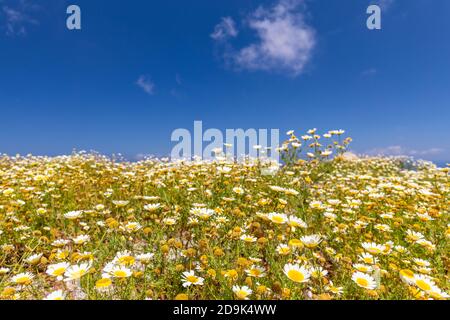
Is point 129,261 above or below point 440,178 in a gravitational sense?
below

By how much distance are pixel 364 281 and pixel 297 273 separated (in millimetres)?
459

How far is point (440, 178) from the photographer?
21.5ft

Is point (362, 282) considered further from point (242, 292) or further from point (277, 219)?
point (242, 292)

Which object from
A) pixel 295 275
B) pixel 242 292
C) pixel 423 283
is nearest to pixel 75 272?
pixel 242 292

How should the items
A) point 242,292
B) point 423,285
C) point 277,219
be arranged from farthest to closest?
point 277,219 < point 423,285 < point 242,292

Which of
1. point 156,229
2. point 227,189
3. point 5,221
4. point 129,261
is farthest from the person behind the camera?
point 227,189

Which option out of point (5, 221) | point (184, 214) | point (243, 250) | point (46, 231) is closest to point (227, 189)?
point (184, 214)

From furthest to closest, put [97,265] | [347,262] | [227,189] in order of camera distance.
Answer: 1. [227,189]
2. [347,262]
3. [97,265]

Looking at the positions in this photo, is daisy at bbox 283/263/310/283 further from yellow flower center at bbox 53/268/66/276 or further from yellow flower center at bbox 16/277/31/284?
yellow flower center at bbox 16/277/31/284

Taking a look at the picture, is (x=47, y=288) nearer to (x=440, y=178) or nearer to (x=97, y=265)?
(x=97, y=265)

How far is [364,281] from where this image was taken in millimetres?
1883
